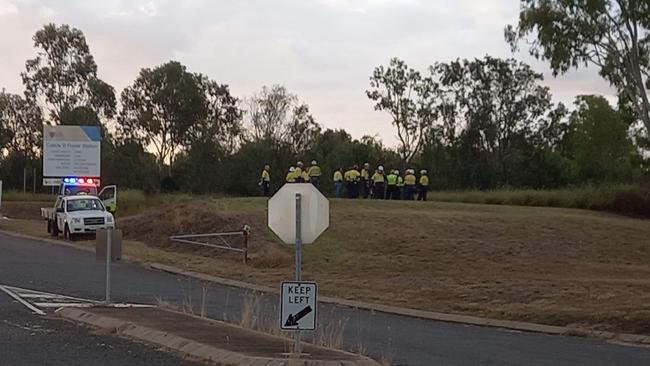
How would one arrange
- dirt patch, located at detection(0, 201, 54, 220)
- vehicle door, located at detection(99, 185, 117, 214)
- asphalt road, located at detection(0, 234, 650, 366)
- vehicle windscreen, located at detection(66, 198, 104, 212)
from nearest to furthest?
asphalt road, located at detection(0, 234, 650, 366)
vehicle windscreen, located at detection(66, 198, 104, 212)
vehicle door, located at detection(99, 185, 117, 214)
dirt patch, located at detection(0, 201, 54, 220)

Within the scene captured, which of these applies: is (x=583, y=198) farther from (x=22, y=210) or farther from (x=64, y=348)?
(x=64, y=348)

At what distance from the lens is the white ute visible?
3922 cm

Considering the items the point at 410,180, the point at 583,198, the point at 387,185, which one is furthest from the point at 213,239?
the point at 583,198

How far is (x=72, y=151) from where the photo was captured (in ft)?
171

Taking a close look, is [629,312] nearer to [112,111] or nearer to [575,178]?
[575,178]

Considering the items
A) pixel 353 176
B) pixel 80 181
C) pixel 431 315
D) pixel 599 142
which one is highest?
pixel 599 142

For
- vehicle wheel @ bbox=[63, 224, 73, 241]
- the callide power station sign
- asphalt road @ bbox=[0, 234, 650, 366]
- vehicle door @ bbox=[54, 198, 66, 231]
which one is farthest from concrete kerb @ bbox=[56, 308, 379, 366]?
the callide power station sign

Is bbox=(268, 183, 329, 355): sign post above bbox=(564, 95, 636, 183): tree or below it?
below

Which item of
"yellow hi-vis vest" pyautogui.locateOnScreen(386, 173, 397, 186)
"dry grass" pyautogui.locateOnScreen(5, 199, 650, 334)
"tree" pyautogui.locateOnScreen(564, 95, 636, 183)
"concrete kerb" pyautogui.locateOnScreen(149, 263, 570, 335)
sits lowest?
"concrete kerb" pyautogui.locateOnScreen(149, 263, 570, 335)

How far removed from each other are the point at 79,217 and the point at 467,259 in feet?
52.5

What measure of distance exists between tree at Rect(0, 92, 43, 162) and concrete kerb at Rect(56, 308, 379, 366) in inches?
2983

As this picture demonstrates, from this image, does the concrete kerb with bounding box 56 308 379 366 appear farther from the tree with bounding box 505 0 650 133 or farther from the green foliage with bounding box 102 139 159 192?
the green foliage with bounding box 102 139 159 192

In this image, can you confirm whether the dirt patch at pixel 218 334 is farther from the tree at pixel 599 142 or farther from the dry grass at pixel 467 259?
the tree at pixel 599 142

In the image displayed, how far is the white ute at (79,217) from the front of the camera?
129 ft
